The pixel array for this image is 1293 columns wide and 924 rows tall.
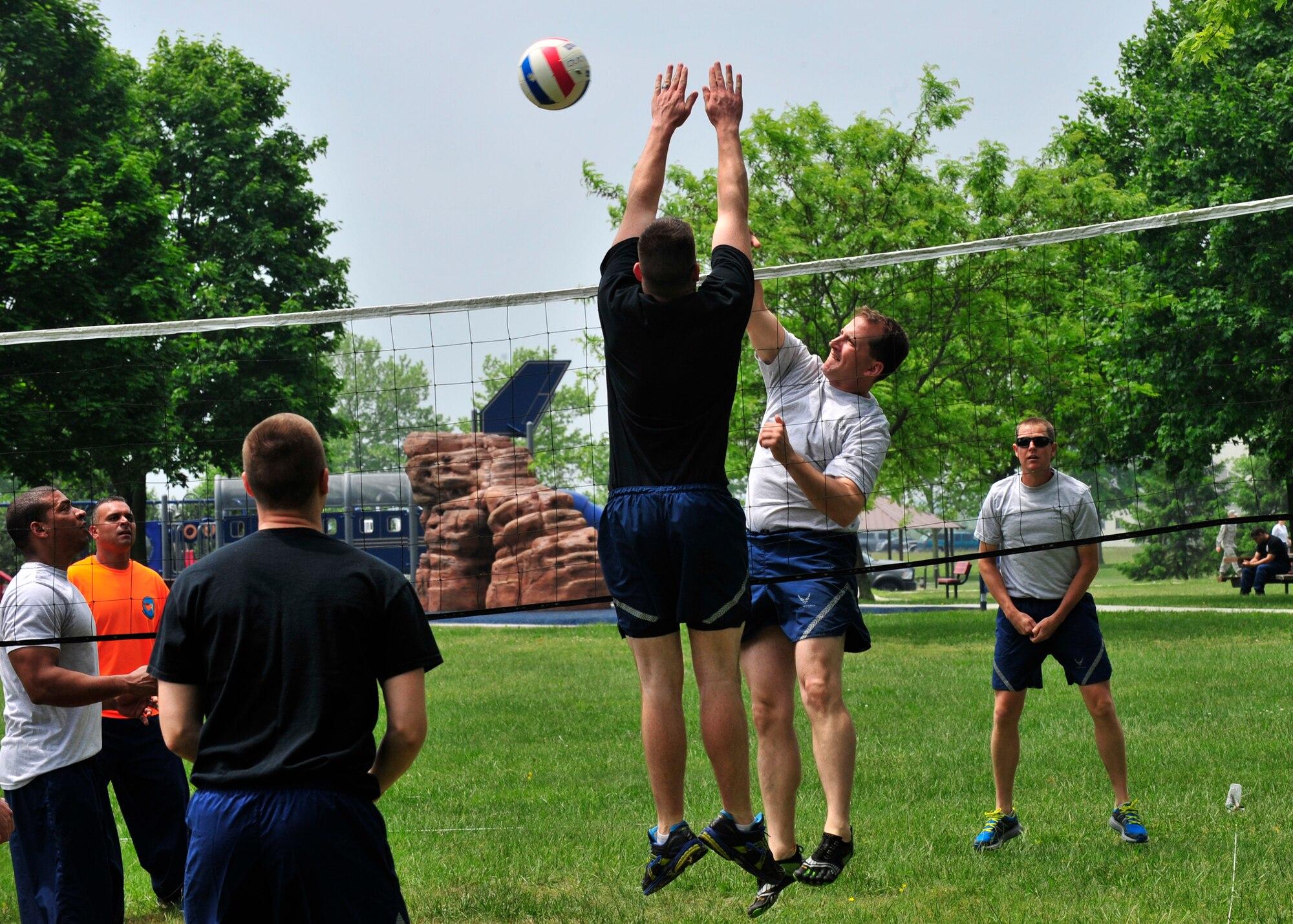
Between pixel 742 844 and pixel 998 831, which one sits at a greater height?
pixel 742 844

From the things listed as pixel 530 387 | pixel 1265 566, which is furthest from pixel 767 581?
pixel 1265 566

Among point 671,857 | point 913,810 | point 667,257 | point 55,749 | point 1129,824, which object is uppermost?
point 667,257

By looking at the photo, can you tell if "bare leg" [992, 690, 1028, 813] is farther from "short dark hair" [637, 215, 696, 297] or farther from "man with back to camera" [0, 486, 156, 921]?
"man with back to camera" [0, 486, 156, 921]

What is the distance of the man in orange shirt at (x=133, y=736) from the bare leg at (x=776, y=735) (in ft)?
9.00

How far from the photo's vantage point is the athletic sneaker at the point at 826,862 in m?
5.20

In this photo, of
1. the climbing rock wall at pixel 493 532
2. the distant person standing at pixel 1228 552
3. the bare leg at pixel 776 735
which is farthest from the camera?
the distant person standing at pixel 1228 552

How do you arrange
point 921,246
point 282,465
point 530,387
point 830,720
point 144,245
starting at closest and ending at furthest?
point 282,465 → point 830,720 → point 530,387 → point 921,246 → point 144,245

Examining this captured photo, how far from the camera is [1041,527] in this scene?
6.87 meters

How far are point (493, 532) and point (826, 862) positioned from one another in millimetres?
7639

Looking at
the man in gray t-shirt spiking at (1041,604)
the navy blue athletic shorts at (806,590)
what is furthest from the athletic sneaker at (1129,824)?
the navy blue athletic shorts at (806,590)

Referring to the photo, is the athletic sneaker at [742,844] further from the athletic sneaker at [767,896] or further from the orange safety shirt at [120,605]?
the orange safety shirt at [120,605]

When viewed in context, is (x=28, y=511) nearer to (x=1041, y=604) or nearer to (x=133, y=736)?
(x=133, y=736)

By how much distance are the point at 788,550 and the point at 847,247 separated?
19884mm

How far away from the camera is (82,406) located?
22.0 metres
